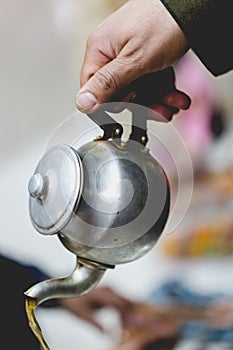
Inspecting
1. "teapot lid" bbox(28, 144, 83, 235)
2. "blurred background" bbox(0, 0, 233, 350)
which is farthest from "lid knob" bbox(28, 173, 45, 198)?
"blurred background" bbox(0, 0, 233, 350)

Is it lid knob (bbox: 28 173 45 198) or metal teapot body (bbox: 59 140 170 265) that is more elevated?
lid knob (bbox: 28 173 45 198)

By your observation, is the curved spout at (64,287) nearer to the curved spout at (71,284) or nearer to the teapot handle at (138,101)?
the curved spout at (71,284)

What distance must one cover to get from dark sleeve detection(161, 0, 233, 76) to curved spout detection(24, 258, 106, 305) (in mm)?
277

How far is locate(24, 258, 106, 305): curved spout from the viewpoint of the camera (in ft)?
2.32

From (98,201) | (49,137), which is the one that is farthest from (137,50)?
Answer: (49,137)

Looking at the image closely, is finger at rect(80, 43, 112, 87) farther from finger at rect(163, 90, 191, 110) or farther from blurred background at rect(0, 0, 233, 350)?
blurred background at rect(0, 0, 233, 350)

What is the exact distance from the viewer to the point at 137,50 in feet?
2.66

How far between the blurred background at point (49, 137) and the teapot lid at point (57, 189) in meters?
0.63

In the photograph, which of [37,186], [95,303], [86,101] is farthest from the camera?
[95,303]

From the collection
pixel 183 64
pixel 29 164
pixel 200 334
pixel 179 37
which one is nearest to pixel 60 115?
pixel 29 164

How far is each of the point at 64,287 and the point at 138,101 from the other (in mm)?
234

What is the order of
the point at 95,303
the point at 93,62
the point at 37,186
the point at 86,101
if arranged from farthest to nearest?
1. the point at 95,303
2. the point at 93,62
3. the point at 86,101
4. the point at 37,186

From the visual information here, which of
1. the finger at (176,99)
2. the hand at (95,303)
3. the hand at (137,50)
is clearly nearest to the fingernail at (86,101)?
the hand at (137,50)

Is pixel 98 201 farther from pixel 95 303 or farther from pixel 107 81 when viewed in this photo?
pixel 95 303
